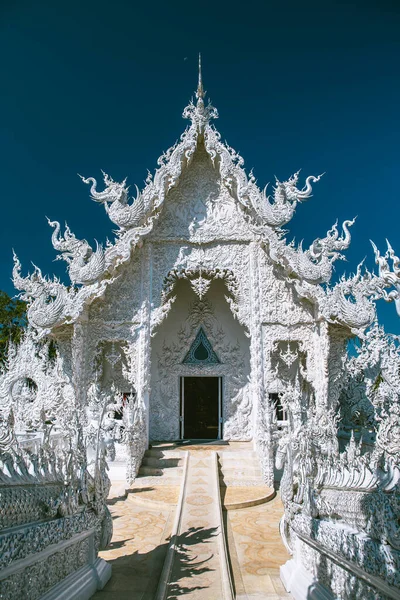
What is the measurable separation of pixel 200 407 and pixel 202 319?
1.82 meters

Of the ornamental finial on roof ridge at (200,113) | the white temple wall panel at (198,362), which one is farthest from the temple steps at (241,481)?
the ornamental finial on roof ridge at (200,113)

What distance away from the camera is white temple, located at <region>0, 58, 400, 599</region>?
289 inches

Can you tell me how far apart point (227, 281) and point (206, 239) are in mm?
841

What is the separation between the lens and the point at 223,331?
9164 mm

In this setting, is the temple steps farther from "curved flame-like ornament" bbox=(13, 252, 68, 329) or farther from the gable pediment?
the gable pediment

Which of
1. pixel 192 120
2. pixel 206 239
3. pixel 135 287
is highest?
pixel 192 120

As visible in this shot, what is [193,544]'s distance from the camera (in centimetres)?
414

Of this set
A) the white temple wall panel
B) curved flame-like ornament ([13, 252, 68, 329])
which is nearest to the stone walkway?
the white temple wall panel

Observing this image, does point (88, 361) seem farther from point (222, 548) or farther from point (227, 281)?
point (222, 548)

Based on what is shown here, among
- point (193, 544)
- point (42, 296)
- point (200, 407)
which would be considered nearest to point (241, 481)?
point (193, 544)

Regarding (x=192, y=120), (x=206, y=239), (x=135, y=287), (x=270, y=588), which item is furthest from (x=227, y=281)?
(x=270, y=588)

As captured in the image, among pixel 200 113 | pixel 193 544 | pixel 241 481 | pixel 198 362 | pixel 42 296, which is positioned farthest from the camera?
pixel 198 362

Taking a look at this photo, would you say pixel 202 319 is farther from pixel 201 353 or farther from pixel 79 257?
pixel 79 257

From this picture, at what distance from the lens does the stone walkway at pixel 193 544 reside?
129 inches
